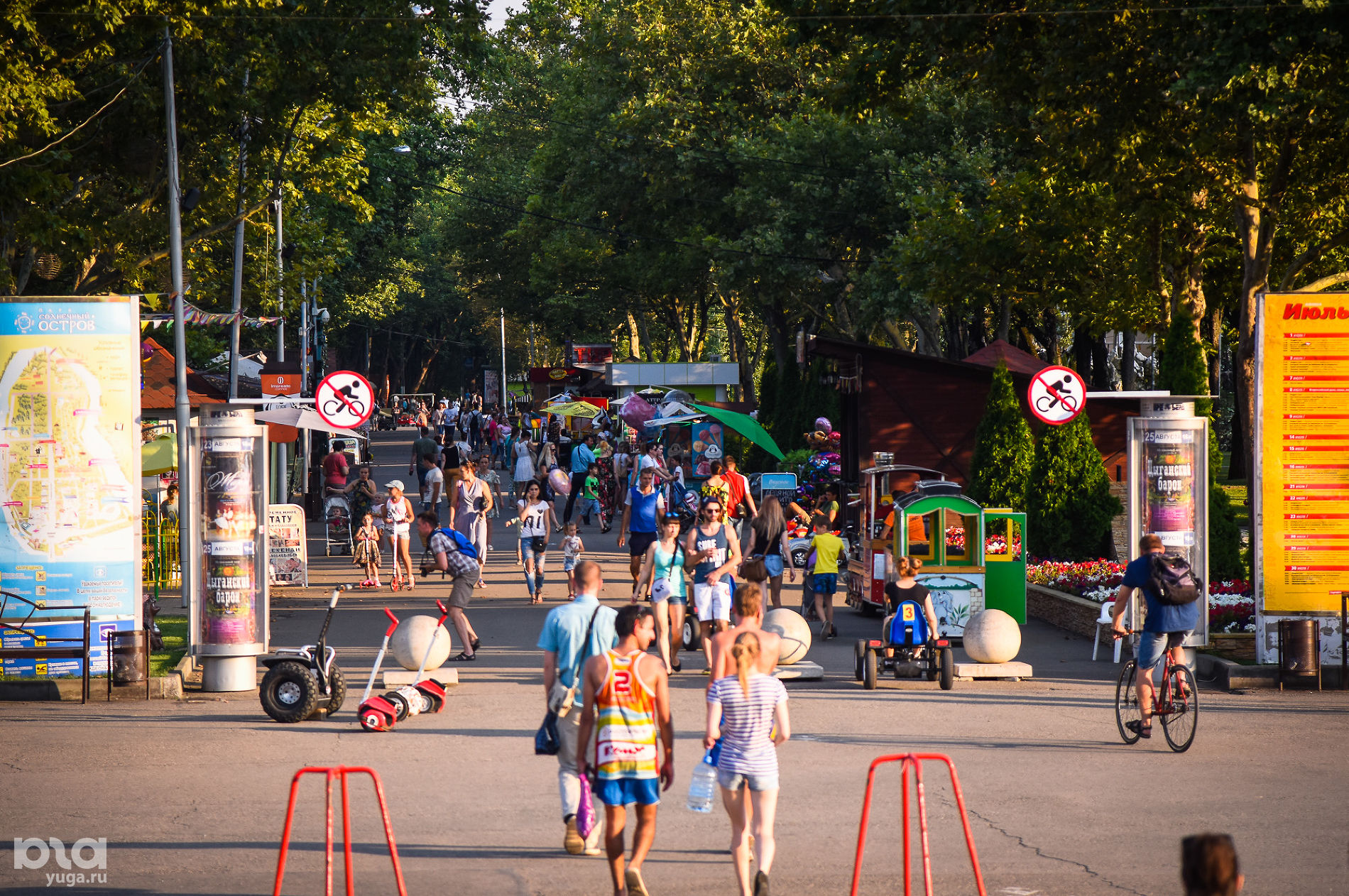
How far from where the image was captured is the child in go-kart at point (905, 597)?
14266 millimetres

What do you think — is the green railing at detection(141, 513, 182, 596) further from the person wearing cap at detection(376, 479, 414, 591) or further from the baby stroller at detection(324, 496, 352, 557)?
the baby stroller at detection(324, 496, 352, 557)

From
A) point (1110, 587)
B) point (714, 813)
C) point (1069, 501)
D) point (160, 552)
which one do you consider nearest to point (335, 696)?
point (714, 813)

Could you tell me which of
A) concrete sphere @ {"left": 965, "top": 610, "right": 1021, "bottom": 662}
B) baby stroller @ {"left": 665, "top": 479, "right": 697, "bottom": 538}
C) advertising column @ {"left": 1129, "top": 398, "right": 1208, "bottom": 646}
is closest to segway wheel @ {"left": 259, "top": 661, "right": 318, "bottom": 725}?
concrete sphere @ {"left": 965, "top": 610, "right": 1021, "bottom": 662}

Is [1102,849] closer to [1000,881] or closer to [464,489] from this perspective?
[1000,881]

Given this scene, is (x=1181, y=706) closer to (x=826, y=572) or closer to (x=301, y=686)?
(x=826, y=572)

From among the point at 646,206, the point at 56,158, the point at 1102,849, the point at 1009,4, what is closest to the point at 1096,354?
the point at 646,206

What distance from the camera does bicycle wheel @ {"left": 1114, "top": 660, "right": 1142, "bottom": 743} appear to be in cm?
1137

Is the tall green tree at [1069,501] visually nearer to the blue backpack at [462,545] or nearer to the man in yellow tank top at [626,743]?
the blue backpack at [462,545]

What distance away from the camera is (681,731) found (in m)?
11.8

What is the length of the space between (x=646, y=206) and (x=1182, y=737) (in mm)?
34701

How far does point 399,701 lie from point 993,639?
20.7 feet

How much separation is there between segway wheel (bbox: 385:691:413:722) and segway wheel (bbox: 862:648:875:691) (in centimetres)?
455

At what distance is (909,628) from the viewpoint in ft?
46.6

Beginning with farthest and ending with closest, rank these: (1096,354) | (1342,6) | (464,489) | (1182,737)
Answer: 1. (1096,354)
2. (464,489)
3. (1342,6)
4. (1182,737)
